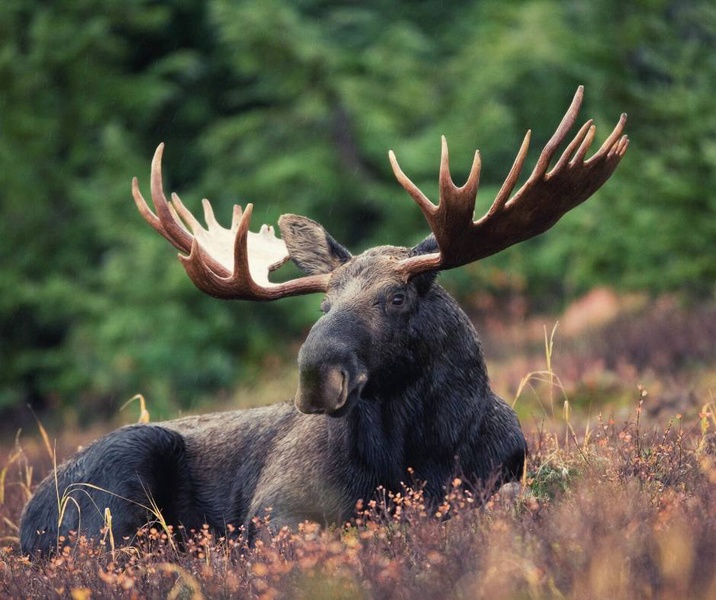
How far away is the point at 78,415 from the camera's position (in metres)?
18.3

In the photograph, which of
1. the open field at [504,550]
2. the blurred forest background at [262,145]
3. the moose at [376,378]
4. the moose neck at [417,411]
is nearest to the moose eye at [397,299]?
the moose at [376,378]

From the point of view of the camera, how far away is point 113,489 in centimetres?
570

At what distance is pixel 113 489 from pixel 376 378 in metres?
1.57

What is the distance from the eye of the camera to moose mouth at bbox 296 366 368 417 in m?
4.66

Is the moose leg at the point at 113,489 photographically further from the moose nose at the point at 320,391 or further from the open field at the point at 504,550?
the moose nose at the point at 320,391

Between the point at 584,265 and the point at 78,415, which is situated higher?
the point at 584,265

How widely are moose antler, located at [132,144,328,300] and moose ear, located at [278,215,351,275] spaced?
0.40 ft

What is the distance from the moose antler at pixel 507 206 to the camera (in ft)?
16.2

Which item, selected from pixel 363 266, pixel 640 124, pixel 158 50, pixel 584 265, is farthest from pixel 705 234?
pixel 158 50

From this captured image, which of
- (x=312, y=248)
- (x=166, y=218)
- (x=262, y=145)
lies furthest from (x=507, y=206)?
(x=262, y=145)

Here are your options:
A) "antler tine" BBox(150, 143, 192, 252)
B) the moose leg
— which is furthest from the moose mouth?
"antler tine" BBox(150, 143, 192, 252)

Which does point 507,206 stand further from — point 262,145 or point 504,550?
point 262,145

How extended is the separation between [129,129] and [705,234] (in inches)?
467

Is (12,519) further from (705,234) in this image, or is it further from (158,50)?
(158,50)
